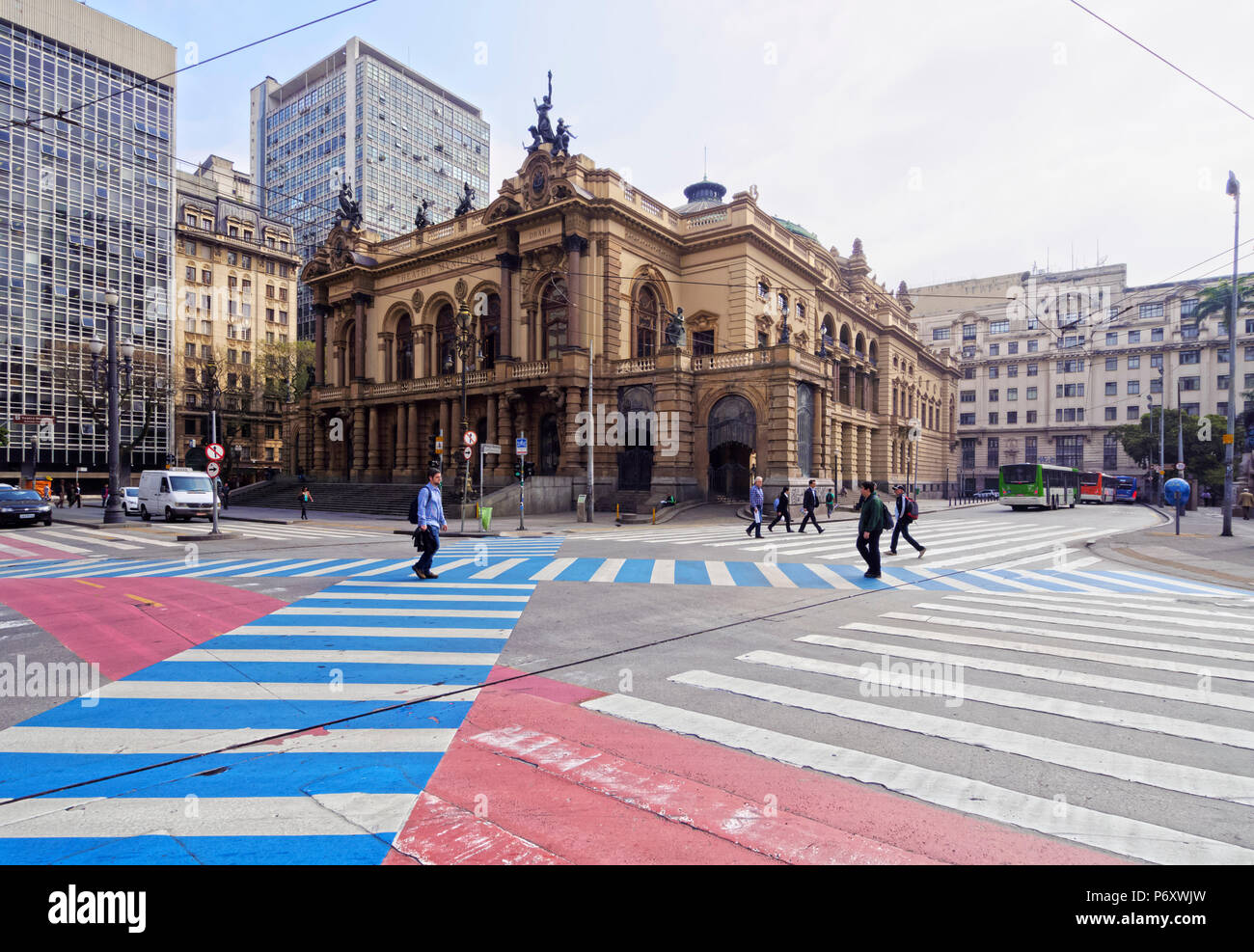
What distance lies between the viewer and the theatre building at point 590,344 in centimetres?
3222

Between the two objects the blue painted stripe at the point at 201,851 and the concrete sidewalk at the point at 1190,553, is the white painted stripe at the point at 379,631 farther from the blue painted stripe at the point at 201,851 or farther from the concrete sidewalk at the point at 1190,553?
the concrete sidewalk at the point at 1190,553

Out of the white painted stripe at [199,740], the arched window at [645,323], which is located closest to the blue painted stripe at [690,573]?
the white painted stripe at [199,740]

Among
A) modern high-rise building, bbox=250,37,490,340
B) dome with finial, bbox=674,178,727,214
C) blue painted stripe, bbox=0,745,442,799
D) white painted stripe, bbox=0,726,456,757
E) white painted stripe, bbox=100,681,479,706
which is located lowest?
white painted stripe, bbox=100,681,479,706

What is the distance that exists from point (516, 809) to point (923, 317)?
320 feet

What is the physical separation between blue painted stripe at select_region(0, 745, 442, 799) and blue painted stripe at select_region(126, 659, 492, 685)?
1618 millimetres

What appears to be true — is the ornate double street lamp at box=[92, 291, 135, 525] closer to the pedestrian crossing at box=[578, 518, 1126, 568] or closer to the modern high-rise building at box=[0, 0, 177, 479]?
the pedestrian crossing at box=[578, 518, 1126, 568]

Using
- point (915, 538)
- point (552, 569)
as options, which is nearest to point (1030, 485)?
point (915, 538)

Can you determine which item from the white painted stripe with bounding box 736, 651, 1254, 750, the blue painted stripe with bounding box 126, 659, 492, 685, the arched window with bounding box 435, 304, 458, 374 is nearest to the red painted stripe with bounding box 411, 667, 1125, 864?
the blue painted stripe with bounding box 126, 659, 492, 685

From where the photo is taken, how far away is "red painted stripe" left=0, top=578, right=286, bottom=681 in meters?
6.88

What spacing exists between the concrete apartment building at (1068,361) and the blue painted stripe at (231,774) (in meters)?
80.6

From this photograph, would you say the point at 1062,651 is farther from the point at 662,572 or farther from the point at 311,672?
the point at 311,672

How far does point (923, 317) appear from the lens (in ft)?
294
